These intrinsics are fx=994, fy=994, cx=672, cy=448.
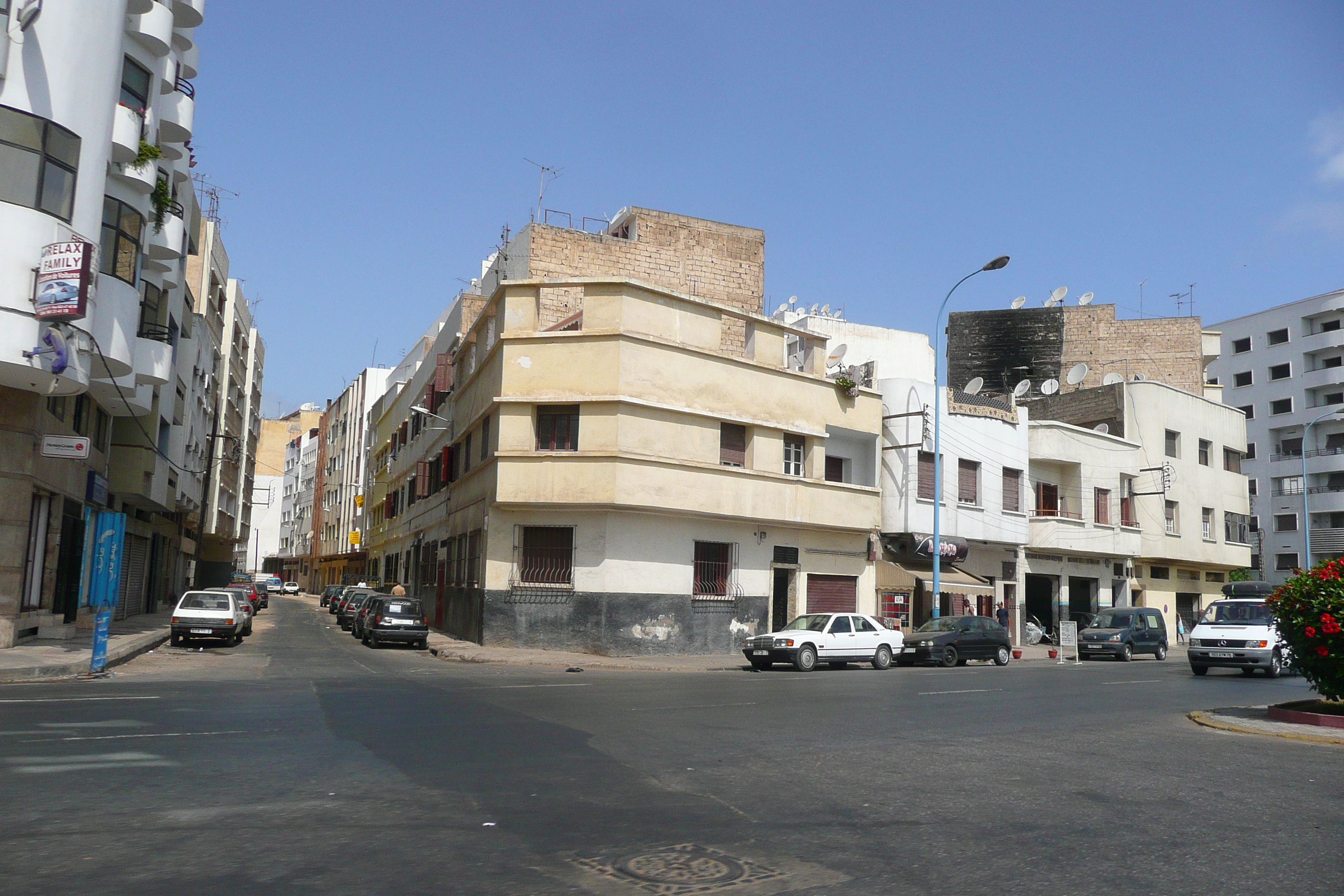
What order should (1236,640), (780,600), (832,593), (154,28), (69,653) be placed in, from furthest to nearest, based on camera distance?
(832,593) → (780,600) → (1236,640) → (154,28) → (69,653)

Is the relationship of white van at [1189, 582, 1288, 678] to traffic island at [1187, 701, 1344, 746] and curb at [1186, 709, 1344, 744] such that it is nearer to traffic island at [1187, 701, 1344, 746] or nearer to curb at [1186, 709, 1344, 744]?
traffic island at [1187, 701, 1344, 746]

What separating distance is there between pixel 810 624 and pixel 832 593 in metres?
8.07

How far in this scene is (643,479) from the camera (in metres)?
28.4

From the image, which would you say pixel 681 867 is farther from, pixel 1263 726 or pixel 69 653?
pixel 69 653

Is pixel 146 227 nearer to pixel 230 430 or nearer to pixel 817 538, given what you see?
pixel 817 538

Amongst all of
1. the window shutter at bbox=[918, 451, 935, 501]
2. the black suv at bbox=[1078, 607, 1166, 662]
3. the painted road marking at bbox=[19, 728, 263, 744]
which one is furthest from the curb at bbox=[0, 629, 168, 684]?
the black suv at bbox=[1078, 607, 1166, 662]

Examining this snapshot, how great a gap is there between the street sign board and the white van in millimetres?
27270

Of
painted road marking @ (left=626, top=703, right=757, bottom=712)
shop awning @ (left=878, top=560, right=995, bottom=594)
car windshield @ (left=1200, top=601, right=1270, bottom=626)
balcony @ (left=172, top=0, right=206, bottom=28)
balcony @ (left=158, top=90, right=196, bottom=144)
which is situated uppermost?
balcony @ (left=172, top=0, right=206, bottom=28)

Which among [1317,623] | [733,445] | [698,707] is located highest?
[733,445]

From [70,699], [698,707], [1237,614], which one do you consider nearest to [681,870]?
[698,707]

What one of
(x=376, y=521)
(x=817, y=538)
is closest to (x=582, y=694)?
(x=817, y=538)

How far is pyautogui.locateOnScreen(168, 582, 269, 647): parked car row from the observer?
91.1 ft

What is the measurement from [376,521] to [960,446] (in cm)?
4531

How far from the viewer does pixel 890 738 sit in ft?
38.5
